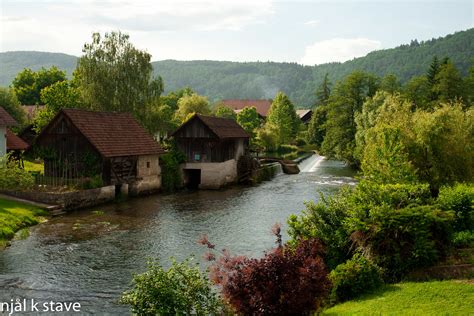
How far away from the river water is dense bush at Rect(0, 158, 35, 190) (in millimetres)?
4540

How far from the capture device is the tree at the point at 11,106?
2618 inches

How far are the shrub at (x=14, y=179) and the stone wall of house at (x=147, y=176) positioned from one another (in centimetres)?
914

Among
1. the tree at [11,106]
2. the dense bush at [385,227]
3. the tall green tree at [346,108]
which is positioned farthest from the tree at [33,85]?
the dense bush at [385,227]

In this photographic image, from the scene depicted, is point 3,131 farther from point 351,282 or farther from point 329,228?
point 351,282

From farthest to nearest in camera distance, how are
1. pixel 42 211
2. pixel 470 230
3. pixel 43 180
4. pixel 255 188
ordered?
pixel 255 188 → pixel 43 180 → pixel 42 211 → pixel 470 230

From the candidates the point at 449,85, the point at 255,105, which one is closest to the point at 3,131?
the point at 449,85

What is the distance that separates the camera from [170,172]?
48.2m

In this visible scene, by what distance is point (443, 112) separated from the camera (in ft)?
102

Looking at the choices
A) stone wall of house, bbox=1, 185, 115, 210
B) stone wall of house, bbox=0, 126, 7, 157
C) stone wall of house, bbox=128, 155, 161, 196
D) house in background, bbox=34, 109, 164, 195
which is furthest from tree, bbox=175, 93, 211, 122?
stone wall of house, bbox=1, 185, 115, 210

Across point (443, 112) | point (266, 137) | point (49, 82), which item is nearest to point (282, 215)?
point (443, 112)

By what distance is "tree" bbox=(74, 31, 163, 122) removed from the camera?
183 ft

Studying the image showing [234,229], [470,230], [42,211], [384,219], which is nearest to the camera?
[384,219]

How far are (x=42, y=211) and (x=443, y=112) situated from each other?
27.2 meters

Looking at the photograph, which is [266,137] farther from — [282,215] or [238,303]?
[238,303]
